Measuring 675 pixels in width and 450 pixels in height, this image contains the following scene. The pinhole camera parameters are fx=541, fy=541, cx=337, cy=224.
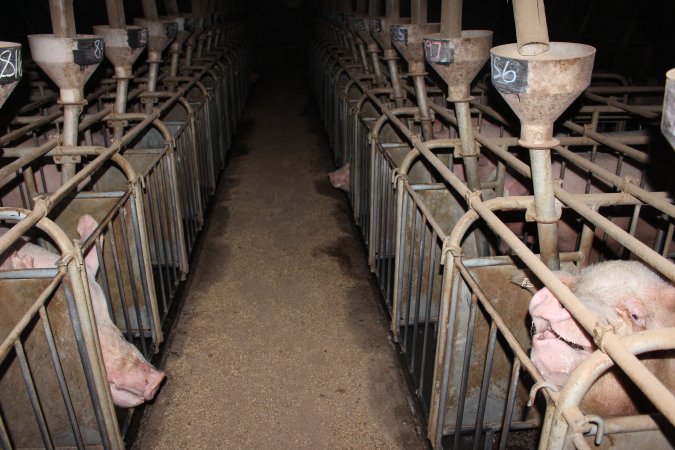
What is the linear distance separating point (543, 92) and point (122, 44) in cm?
367

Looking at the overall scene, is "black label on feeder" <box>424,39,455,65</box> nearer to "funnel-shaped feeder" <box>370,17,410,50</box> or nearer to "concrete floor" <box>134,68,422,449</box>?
"concrete floor" <box>134,68,422,449</box>

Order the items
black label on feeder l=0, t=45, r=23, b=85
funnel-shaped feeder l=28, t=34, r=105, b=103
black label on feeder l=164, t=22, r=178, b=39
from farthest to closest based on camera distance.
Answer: black label on feeder l=164, t=22, r=178, b=39 < funnel-shaped feeder l=28, t=34, r=105, b=103 < black label on feeder l=0, t=45, r=23, b=85

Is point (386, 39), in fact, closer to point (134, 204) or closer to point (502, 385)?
point (134, 204)

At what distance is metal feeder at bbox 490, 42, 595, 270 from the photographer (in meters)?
1.99

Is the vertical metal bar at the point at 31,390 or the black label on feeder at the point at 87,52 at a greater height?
the black label on feeder at the point at 87,52

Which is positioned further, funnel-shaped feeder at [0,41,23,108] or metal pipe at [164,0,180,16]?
metal pipe at [164,0,180,16]

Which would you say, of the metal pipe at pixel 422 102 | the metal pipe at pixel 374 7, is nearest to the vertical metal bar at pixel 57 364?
the metal pipe at pixel 422 102

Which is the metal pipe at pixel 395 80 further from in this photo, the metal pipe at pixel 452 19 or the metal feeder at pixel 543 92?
the metal feeder at pixel 543 92

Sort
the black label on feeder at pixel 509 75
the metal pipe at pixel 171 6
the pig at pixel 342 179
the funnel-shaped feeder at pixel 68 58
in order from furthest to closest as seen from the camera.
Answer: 1. the metal pipe at pixel 171 6
2. the pig at pixel 342 179
3. the funnel-shaped feeder at pixel 68 58
4. the black label on feeder at pixel 509 75

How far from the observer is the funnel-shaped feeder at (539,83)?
1986 mm

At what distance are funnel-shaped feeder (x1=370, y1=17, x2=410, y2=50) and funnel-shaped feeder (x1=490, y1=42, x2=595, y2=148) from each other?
361 cm

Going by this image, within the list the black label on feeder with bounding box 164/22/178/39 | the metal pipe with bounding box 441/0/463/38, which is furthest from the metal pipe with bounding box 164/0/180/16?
the metal pipe with bounding box 441/0/463/38

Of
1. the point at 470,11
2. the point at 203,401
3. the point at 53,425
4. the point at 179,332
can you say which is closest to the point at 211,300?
the point at 179,332

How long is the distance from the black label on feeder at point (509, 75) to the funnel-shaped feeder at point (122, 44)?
3.43 m
